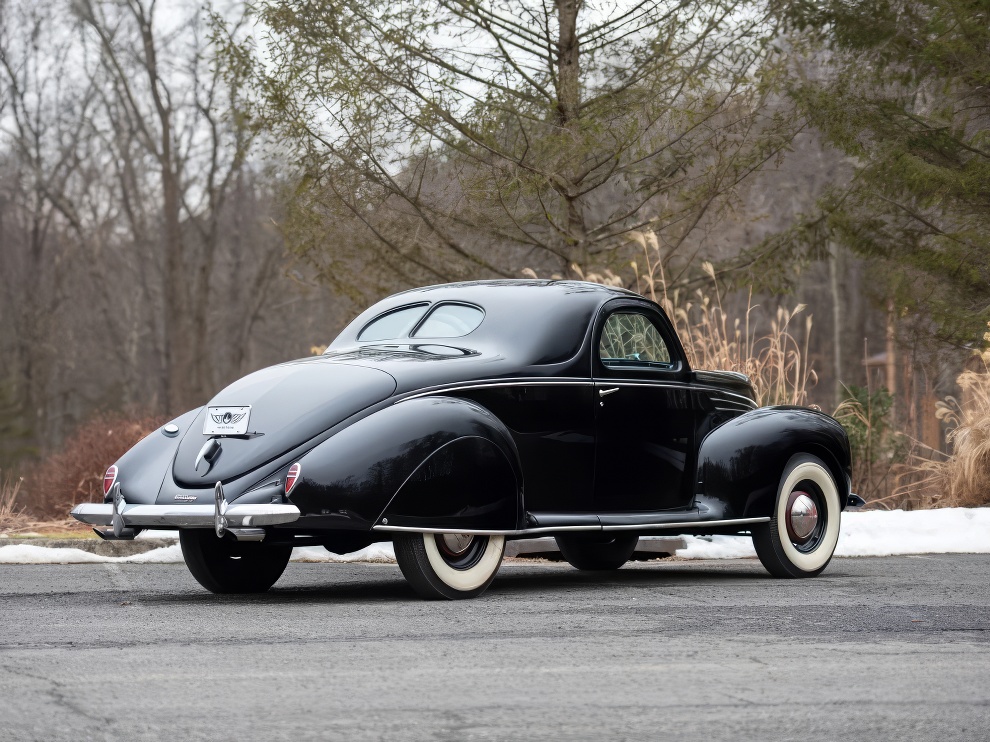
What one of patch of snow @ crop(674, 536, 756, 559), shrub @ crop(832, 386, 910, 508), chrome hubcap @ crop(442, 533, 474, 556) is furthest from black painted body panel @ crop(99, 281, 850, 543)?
shrub @ crop(832, 386, 910, 508)

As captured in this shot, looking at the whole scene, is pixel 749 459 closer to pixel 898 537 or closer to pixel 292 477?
pixel 292 477

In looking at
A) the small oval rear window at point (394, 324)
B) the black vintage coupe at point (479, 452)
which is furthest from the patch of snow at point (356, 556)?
the small oval rear window at point (394, 324)

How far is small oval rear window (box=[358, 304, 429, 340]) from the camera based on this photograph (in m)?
8.38

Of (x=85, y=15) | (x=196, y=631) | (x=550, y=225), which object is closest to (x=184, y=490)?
(x=196, y=631)

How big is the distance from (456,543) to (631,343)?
1.96 meters

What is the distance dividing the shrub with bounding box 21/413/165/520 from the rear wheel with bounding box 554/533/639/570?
6248 mm

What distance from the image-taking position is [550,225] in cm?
1534

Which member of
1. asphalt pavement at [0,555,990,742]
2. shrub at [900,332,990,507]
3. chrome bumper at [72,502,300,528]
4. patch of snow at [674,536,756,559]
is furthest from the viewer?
shrub at [900,332,990,507]

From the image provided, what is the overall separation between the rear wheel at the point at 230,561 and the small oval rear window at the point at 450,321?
1.51 meters

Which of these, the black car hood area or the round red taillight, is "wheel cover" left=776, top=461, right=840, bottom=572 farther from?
the round red taillight

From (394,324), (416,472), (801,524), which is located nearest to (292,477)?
(416,472)

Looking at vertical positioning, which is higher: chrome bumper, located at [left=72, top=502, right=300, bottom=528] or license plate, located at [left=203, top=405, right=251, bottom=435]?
license plate, located at [left=203, top=405, right=251, bottom=435]

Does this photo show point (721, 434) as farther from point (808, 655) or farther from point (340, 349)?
point (808, 655)

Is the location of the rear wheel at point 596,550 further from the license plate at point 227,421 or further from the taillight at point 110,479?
the taillight at point 110,479
